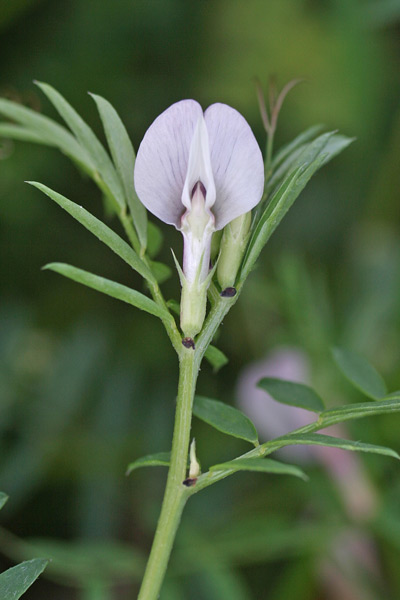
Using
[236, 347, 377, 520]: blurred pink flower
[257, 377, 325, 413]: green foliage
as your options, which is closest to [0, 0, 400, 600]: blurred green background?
[236, 347, 377, 520]: blurred pink flower

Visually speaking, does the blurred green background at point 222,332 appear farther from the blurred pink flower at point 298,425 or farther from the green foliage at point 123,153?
the green foliage at point 123,153

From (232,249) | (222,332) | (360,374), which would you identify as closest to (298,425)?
(222,332)

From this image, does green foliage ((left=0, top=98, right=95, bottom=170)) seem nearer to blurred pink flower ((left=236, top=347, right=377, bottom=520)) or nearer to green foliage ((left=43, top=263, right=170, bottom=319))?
green foliage ((left=43, top=263, right=170, bottom=319))

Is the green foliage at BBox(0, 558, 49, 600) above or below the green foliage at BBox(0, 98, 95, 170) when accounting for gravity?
below

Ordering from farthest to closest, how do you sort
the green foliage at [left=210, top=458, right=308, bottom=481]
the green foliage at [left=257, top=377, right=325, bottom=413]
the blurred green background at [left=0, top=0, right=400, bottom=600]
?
1. the blurred green background at [left=0, top=0, right=400, bottom=600]
2. the green foliage at [left=257, top=377, right=325, bottom=413]
3. the green foliage at [left=210, top=458, right=308, bottom=481]

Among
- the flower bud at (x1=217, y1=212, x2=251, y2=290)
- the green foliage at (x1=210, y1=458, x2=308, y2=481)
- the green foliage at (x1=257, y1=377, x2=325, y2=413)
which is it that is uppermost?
the flower bud at (x1=217, y1=212, x2=251, y2=290)

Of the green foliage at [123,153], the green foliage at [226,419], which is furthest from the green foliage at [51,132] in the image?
the green foliage at [226,419]

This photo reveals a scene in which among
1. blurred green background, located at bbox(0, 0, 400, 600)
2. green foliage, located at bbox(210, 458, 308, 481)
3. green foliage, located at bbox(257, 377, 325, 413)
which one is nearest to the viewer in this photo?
green foliage, located at bbox(210, 458, 308, 481)
